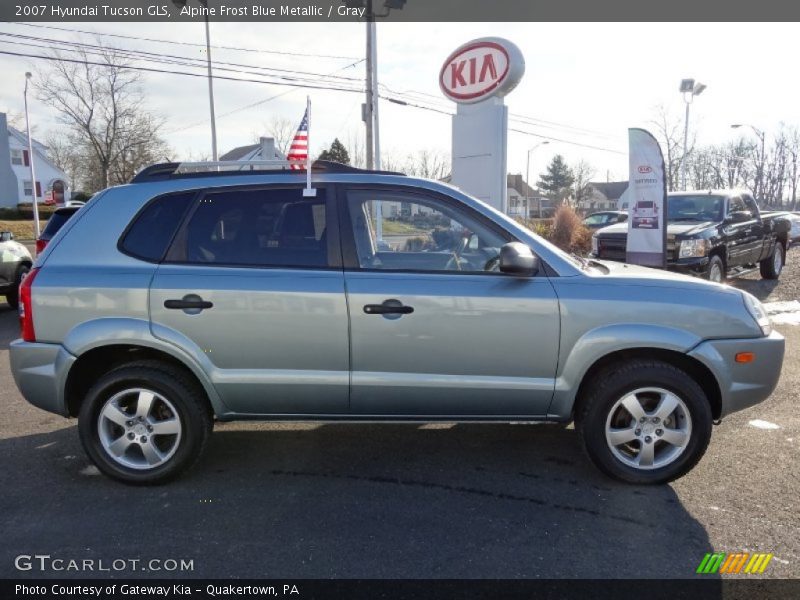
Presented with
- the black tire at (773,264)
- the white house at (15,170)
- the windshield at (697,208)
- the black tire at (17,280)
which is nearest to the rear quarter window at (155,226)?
the black tire at (17,280)

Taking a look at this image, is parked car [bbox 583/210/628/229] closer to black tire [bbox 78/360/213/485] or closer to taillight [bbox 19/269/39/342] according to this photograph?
black tire [bbox 78/360/213/485]

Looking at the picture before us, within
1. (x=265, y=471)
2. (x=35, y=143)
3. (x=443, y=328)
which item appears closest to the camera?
(x=443, y=328)

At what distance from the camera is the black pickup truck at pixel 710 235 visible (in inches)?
370

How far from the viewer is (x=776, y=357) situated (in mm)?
3582

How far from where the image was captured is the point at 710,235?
9.64 metres

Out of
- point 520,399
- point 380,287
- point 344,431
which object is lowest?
point 344,431

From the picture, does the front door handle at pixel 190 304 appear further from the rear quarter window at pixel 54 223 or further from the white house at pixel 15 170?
the white house at pixel 15 170

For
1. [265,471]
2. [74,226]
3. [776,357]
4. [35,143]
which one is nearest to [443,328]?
[265,471]

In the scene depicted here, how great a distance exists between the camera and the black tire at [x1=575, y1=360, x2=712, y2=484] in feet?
11.5

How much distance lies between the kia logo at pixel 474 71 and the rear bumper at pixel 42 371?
8382mm

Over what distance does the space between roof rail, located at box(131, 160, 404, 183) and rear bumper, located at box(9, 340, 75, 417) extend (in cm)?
120

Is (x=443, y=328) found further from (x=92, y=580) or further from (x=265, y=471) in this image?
(x=92, y=580)

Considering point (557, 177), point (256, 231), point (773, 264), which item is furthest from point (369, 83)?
point (557, 177)

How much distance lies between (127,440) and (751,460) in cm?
417
